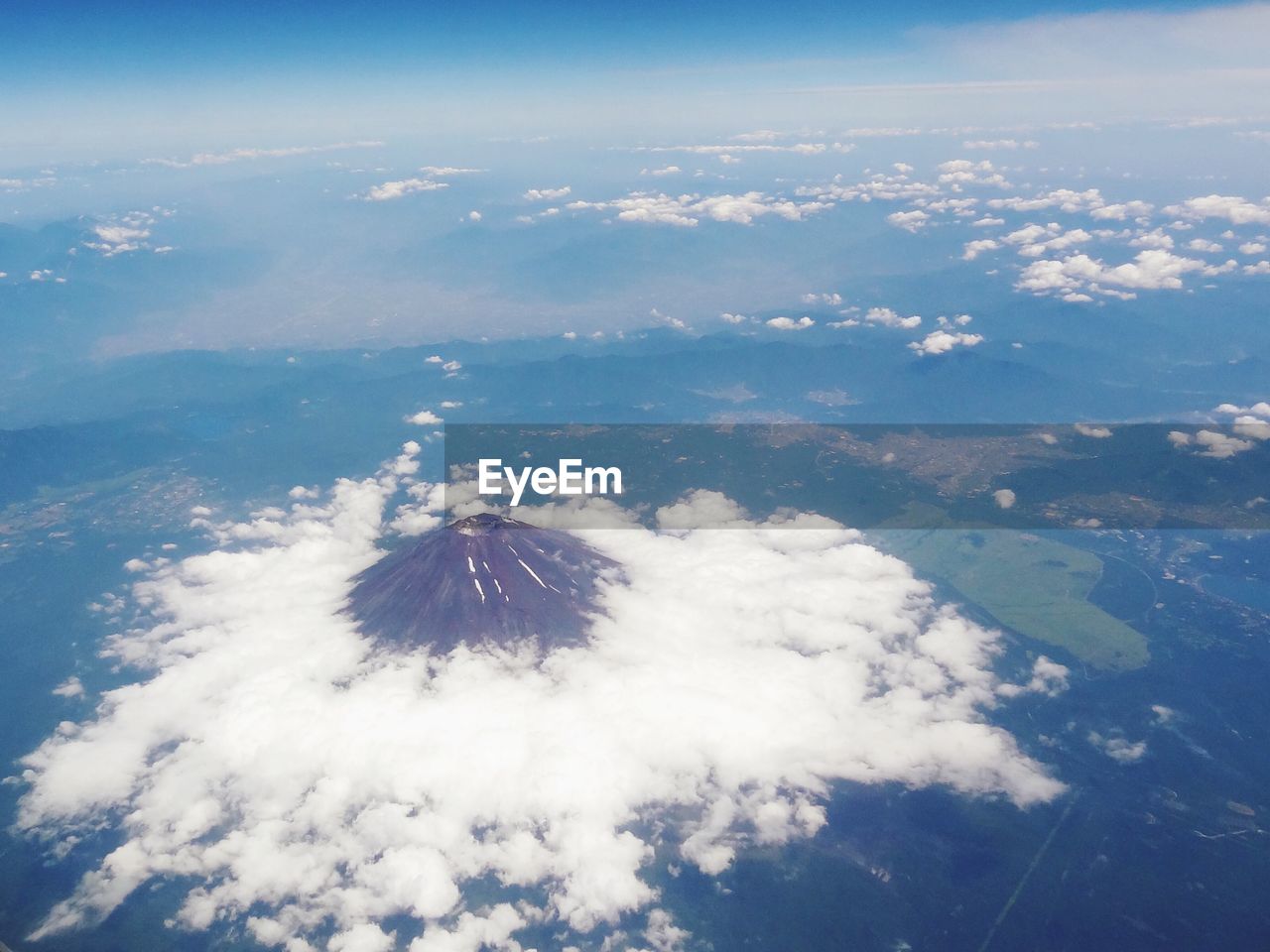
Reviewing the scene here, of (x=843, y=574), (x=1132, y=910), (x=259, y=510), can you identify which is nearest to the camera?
(x=1132, y=910)

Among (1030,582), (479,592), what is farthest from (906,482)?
(479,592)

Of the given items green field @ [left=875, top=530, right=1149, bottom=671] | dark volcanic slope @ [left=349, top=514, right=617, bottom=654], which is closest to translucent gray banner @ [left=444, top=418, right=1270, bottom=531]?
green field @ [left=875, top=530, right=1149, bottom=671]

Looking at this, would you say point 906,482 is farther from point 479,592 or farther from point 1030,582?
point 479,592

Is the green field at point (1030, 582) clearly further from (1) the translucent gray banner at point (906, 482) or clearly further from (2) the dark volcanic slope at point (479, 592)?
(2) the dark volcanic slope at point (479, 592)

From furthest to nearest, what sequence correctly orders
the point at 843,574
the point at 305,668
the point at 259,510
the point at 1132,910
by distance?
1. the point at 259,510
2. the point at 843,574
3. the point at 305,668
4. the point at 1132,910

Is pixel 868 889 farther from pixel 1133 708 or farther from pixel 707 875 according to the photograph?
pixel 1133 708

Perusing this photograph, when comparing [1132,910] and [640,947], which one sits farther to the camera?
[1132,910]

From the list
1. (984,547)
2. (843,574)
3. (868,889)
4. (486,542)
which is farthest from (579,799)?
(984,547)
